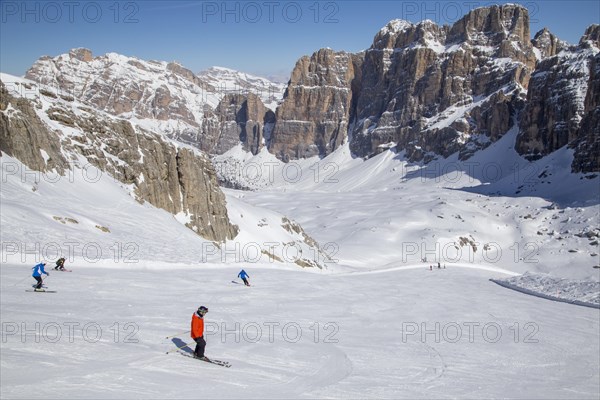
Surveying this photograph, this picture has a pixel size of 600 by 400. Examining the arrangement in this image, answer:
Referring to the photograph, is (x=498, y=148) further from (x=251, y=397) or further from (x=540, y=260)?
(x=251, y=397)

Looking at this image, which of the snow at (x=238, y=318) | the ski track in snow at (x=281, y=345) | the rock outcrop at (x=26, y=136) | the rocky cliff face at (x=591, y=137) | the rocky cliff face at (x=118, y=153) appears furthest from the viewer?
the rocky cliff face at (x=591, y=137)

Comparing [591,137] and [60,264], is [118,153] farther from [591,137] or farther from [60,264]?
[591,137]

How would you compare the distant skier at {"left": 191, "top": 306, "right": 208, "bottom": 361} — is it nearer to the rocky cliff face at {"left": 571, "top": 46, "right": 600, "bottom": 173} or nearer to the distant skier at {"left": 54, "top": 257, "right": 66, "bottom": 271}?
the distant skier at {"left": 54, "top": 257, "right": 66, "bottom": 271}

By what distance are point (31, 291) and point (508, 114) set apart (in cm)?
20844

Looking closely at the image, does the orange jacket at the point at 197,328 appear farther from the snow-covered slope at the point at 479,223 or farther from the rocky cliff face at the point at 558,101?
the rocky cliff face at the point at 558,101

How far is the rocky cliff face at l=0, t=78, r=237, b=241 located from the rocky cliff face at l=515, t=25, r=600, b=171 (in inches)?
5317

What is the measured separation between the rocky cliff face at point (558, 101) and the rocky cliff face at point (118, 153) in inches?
5317

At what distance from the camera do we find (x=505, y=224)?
108 meters

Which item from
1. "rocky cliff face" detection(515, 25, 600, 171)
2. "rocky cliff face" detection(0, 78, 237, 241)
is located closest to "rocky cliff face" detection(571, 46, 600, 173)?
"rocky cliff face" detection(515, 25, 600, 171)

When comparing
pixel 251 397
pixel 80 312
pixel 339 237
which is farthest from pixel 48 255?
pixel 339 237

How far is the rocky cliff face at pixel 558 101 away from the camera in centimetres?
15675

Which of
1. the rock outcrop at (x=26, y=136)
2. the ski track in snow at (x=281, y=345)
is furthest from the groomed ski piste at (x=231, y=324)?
the rock outcrop at (x=26, y=136)

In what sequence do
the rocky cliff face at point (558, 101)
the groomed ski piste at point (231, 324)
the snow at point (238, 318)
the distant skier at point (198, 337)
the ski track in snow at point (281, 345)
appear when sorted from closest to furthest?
the ski track in snow at point (281, 345), the groomed ski piste at point (231, 324), the snow at point (238, 318), the distant skier at point (198, 337), the rocky cliff face at point (558, 101)

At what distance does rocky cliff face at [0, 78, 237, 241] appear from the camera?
38.2 metres
